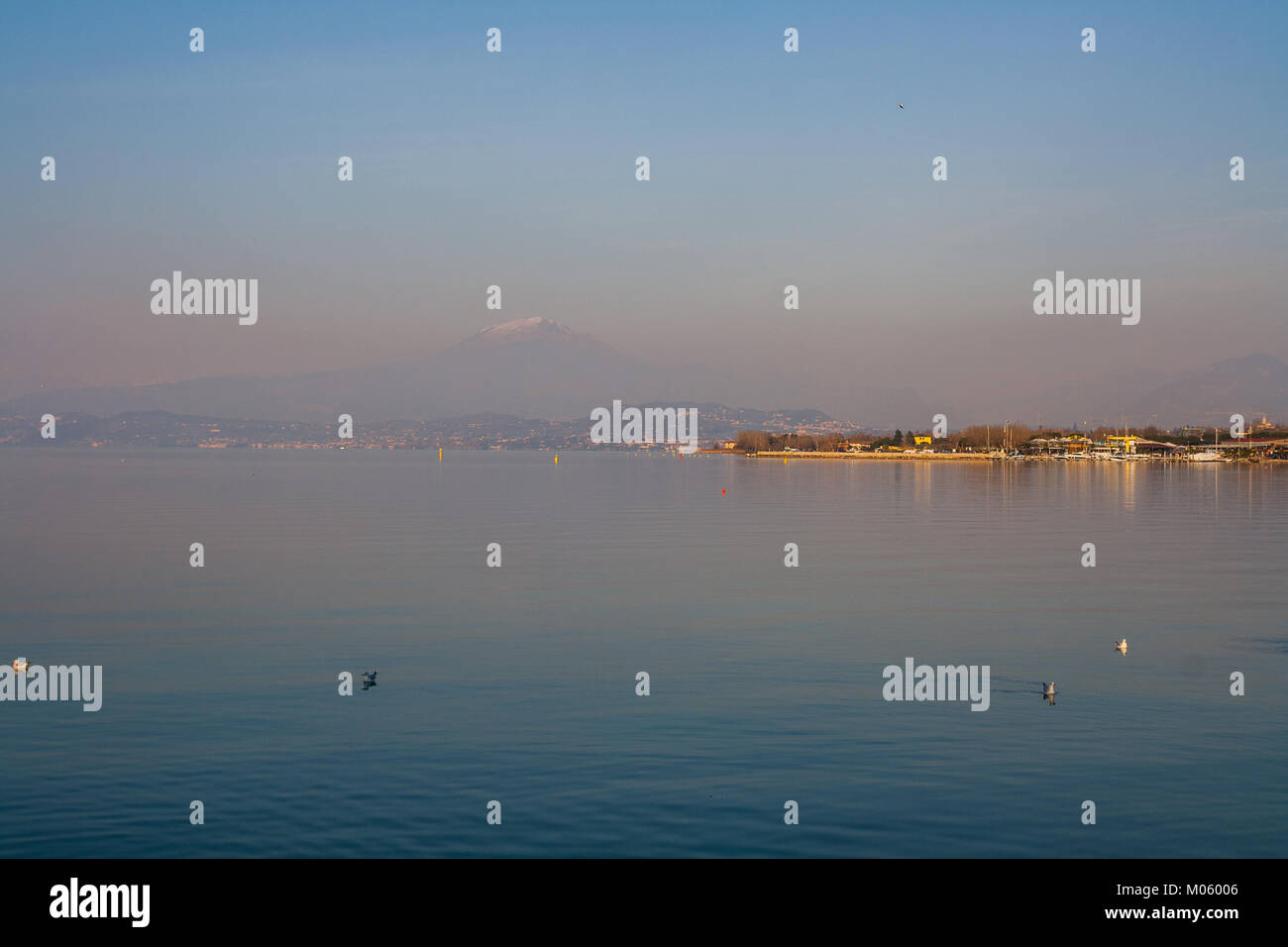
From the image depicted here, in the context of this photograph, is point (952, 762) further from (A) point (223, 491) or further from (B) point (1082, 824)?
(A) point (223, 491)

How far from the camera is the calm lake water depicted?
16.3 m

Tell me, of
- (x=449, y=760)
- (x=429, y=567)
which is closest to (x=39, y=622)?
(x=429, y=567)

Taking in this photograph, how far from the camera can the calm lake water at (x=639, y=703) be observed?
16.3 m

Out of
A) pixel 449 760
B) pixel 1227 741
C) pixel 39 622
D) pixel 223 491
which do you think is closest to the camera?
pixel 449 760

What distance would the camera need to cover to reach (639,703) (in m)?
23.7

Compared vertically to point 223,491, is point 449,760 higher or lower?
lower

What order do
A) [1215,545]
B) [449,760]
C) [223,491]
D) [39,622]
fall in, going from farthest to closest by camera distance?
1. [223,491]
2. [1215,545]
3. [39,622]
4. [449,760]

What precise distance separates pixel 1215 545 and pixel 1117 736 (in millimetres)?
40528

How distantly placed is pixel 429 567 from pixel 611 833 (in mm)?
32227

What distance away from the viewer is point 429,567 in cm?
4706

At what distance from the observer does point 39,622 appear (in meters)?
33.6
